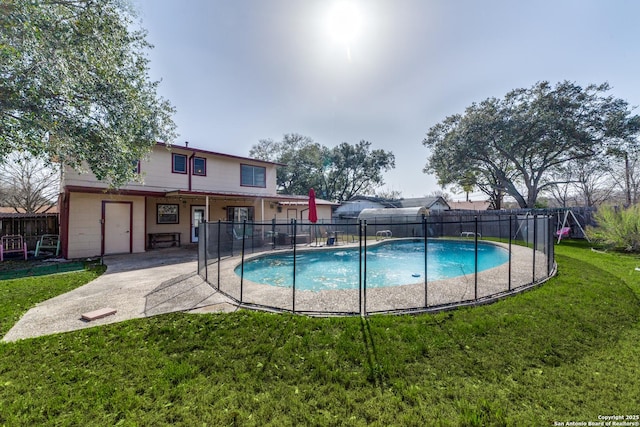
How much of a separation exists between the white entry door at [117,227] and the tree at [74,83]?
2878mm

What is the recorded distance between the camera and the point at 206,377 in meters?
2.60

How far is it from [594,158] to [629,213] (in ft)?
38.0

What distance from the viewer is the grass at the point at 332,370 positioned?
213cm

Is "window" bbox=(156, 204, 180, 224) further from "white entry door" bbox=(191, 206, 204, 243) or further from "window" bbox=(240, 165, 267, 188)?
"window" bbox=(240, 165, 267, 188)

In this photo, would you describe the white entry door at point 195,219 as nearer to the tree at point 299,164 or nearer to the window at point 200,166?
the window at point 200,166

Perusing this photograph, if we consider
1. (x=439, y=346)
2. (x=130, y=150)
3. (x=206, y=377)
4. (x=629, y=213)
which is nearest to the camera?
(x=206, y=377)

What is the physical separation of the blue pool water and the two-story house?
3.03 m

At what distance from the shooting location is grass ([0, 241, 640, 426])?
2.13 m

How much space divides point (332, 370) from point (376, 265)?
7912mm

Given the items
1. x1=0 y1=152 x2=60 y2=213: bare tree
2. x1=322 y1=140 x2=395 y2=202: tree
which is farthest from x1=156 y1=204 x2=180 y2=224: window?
x1=322 y1=140 x2=395 y2=202: tree

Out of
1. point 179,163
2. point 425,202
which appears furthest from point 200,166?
point 425,202

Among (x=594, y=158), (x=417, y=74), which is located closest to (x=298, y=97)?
(x=417, y=74)

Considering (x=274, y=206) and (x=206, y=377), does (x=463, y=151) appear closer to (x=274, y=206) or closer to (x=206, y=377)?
(x=274, y=206)

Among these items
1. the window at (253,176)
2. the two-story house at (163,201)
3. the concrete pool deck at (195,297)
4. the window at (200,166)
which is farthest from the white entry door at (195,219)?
the concrete pool deck at (195,297)
